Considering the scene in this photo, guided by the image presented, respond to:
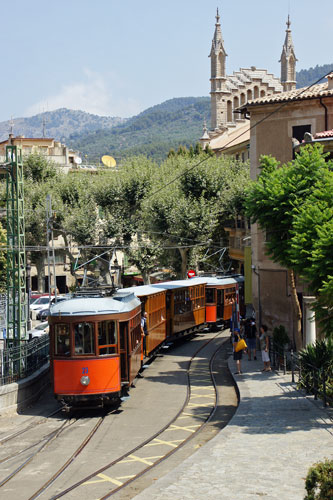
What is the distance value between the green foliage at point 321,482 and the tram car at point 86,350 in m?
9.37

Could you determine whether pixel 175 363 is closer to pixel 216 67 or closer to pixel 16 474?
pixel 16 474

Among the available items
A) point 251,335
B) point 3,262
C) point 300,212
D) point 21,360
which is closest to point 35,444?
point 21,360

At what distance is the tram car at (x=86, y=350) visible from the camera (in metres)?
17.2

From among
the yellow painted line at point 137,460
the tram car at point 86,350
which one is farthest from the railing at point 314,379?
the yellow painted line at point 137,460

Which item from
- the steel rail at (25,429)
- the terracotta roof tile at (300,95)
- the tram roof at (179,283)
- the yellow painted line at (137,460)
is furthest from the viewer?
the terracotta roof tile at (300,95)

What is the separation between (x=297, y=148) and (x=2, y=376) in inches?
631

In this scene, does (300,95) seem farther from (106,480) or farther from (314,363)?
(106,480)

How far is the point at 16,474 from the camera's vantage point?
1270 centimetres

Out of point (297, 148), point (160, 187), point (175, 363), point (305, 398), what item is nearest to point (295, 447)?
point (305, 398)

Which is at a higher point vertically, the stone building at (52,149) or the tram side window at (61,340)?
the stone building at (52,149)

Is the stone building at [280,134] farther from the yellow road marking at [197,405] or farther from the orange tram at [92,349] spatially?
the orange tram at [92,349]

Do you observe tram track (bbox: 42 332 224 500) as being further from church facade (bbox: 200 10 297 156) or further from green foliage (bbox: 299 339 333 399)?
church facade (bbox: 200 10 297 156)

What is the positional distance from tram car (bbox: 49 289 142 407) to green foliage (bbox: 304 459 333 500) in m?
9.37

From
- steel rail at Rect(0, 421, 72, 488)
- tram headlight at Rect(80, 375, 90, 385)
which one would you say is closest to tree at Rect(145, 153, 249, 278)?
tram headlight at Rect(80, 375, 90, 385)
